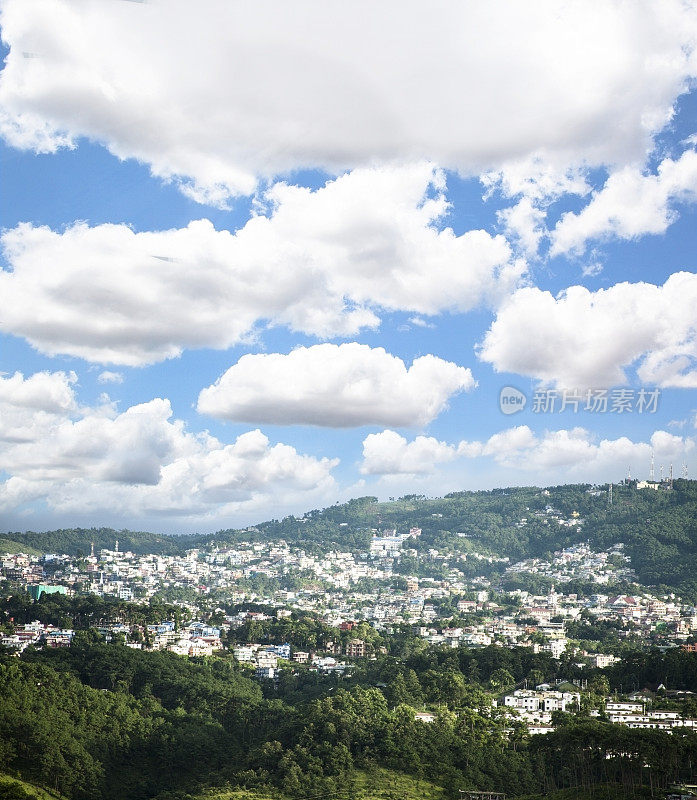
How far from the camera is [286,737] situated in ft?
47.4

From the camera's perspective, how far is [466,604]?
4366cm

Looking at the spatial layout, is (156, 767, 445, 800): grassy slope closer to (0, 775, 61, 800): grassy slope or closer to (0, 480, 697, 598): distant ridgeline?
(0, 775, 61, 800): grassy slope

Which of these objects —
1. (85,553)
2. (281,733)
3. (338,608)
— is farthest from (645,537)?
(281,733)

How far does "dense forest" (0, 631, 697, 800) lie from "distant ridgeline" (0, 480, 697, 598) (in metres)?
27.9

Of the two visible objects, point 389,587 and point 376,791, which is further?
point 389,587

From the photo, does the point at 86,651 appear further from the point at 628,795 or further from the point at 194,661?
the point at 628,795

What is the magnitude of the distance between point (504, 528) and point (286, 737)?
47.7m

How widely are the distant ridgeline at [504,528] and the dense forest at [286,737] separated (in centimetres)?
2795

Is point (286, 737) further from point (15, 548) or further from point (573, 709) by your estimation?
point (15, 548)

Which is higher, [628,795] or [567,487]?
[567,487]

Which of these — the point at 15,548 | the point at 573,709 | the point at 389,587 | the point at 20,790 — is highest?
the point at 15,548

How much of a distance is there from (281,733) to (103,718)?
10.4 feet

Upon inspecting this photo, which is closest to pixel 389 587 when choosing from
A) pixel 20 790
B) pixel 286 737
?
pixel 286 737

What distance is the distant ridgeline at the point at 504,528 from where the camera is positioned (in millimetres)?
48375
